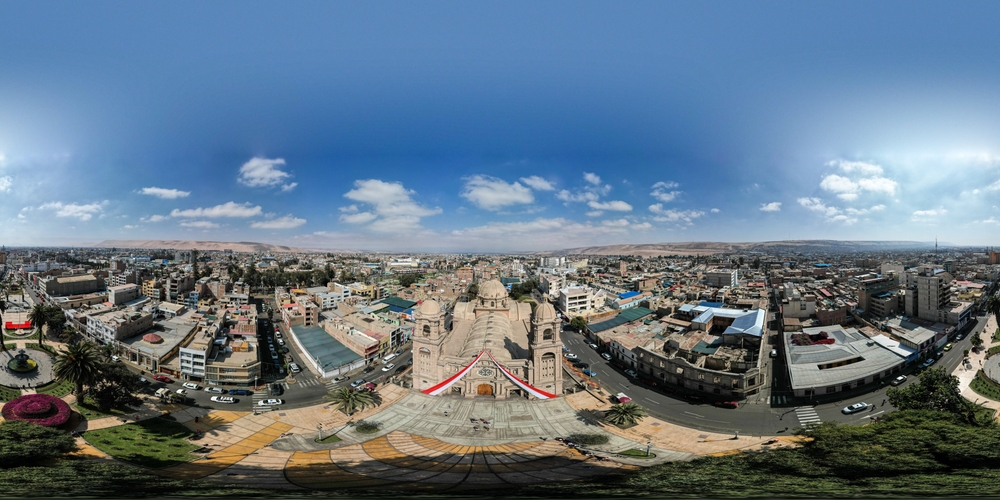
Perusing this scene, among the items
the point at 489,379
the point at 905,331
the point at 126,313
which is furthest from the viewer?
the point at 126,313

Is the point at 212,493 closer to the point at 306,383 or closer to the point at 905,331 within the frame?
the point at 306,383

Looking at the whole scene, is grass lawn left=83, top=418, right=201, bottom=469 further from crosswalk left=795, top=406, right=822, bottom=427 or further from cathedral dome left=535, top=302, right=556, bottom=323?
crosswalk left=795, top=406, right=822, bottom=427

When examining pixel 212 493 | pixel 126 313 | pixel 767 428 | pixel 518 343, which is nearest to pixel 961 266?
pixel 767 428

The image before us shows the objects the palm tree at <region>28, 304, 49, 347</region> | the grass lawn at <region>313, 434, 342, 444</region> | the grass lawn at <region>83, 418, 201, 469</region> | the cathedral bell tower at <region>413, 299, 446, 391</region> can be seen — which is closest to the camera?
the grass lawn at <region>83, 418, 201, 469</region>

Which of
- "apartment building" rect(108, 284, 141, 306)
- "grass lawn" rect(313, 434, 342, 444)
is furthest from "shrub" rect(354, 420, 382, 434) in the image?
"apartment building" rect(108, 284, 141, 306)

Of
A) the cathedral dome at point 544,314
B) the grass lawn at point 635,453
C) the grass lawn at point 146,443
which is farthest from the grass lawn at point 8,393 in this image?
the grass lawn at point 635,453

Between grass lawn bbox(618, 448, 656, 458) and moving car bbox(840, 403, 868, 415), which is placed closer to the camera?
grass lawn bbox(618, 448, 656, 458)

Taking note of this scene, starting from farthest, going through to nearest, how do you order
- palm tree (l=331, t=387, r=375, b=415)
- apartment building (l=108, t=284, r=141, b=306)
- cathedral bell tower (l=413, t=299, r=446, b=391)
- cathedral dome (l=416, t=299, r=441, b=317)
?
apartment building (l=108, t=284, r=141, b=306) → cathedral dome (l=416, t=299, r=441, b=317) → cathedral bell tower (l=413, t=299, r=446, b=391) → palm tree (l=331, t=387, r=375, b=415)
